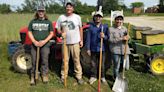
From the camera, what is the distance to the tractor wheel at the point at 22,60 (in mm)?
8144

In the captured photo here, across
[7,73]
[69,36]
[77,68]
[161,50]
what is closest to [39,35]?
[69,36]

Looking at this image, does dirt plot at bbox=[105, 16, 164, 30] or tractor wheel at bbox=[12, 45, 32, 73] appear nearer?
tractor wheel at bbox=[12, 45, 32, 73]

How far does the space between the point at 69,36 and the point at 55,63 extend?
6.70 feet

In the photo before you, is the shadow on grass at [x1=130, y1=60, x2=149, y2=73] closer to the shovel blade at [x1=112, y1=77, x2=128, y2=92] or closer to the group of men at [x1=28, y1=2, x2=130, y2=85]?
the group of men at [x1=28, y1=2, x2=130, y2=85]

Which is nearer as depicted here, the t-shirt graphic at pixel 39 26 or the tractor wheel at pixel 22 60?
the t-shirt graphic at pixel 39 26

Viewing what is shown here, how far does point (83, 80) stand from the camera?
24.7 ft

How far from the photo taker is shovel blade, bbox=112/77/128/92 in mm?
6700

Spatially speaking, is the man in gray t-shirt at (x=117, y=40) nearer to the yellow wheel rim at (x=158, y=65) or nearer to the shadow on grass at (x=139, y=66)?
the yellow wheel rim at (x=158, y=65)

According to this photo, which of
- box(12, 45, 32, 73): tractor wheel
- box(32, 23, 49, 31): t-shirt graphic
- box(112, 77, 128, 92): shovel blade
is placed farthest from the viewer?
box(12, 45, 32, 73): tractor wheel

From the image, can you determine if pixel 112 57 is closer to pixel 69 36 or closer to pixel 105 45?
pixel 105 45

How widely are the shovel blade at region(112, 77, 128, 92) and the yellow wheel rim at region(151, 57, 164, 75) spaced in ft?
4.32

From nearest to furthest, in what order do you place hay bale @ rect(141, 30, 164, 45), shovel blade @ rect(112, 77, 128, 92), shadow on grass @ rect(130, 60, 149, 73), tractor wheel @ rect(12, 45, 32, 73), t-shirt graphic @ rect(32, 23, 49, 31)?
shovel blade @ rect(112, 77, 128, 92) < t-shirt graphic @ rect(32, 23, 49, 31) < hay bale @ rect(141, 30, 164, 45) < tractor wheel @ rect(12, 45, 32, 73) < shadow on grass @ rect(130, 60, 149, 73)

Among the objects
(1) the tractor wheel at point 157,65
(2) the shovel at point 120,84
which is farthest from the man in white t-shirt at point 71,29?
(1) the tractor wheel at point 157,65

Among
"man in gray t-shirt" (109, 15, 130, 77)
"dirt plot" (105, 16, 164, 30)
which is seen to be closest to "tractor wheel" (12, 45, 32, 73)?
"man in gray t-shirt" (109, 15, 130, 77)
